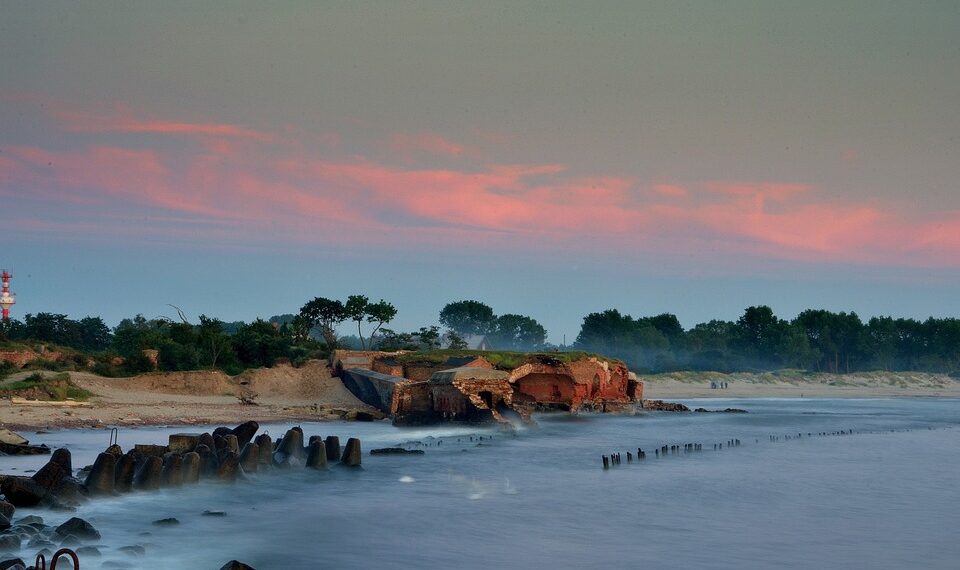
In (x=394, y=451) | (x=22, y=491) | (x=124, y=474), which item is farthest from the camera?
(x=394, y=451)

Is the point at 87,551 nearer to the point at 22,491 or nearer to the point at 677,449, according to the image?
the point at 22,491

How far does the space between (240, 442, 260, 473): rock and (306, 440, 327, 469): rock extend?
7.05 ft

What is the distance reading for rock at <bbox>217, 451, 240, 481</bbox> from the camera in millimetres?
22797

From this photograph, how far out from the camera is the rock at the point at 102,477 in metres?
19.4

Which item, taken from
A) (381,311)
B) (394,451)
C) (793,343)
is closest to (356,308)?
(381,311)

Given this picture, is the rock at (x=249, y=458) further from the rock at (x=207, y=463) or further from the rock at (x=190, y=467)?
the rock at (x=190, y=467)

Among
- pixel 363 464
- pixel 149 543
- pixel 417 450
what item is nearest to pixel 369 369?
pixel 417 450

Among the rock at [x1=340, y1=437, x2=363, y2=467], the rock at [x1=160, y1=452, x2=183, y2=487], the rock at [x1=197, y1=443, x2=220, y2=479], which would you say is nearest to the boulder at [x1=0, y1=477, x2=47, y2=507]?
the rock at [x1=160, y1=452, x2=183, y2=487]

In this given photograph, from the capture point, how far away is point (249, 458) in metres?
24.5

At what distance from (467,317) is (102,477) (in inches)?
5434

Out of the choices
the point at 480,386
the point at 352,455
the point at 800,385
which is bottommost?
the point at 352,455

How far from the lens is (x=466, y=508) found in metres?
21.3

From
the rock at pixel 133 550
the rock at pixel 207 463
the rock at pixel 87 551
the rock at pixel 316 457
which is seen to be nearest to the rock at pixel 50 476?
the rock at pixel 133 550

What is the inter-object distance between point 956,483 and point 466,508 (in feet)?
52.2
